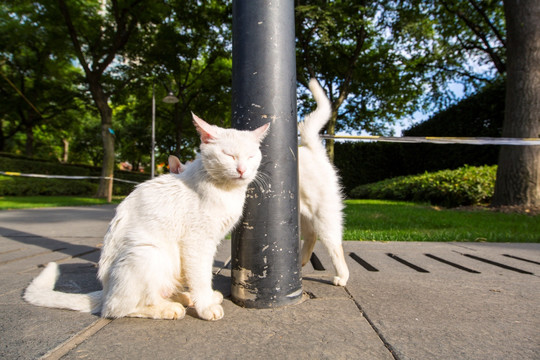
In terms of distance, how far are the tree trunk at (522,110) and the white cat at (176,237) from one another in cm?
796

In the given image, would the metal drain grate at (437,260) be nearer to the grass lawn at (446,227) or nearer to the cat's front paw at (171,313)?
the grass lawn at (446,227)

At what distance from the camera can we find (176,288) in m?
2.03

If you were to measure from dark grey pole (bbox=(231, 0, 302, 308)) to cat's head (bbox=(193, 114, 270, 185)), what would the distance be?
0.18 metres

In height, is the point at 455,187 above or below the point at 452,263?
above

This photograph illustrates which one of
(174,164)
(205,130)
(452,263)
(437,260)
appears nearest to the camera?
(205,130)

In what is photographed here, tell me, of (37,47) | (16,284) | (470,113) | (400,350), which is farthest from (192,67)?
(400,350)

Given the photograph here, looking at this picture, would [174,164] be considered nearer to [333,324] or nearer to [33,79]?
[333,324]

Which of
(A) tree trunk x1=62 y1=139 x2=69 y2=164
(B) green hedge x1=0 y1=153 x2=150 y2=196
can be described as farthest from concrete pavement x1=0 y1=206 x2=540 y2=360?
(A) tree trunk x1=62 y1=139 x2=69 y2=164

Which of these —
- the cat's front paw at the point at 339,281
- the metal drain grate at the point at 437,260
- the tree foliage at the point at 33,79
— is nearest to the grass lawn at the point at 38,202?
the tree foliage at the point at 33,79

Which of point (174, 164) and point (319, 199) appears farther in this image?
point (174, 164)

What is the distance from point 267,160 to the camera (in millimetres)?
2062

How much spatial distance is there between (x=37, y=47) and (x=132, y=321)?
76.8ft

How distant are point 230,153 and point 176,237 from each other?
1.84ft

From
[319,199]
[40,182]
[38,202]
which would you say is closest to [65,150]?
[40,182]
